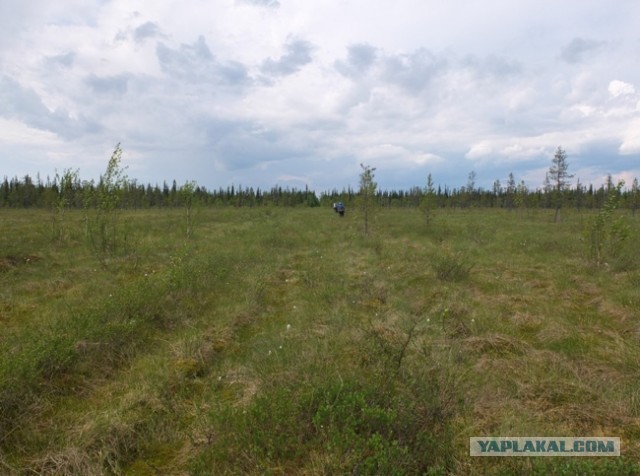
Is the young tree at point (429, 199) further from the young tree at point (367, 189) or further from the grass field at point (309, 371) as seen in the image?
the grass field at point (309, 371)

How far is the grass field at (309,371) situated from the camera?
9.66ft

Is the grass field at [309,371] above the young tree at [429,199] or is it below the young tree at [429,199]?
below

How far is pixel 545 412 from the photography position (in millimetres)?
3672

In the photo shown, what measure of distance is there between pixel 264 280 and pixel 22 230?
17380 mm

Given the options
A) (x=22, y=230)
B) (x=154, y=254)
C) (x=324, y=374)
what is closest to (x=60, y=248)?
(x=154, y=254)

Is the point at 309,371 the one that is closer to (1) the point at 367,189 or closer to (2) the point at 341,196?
(1) the point at 367,189

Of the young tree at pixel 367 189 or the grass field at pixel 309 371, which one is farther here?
the young tree at pixel 367 189

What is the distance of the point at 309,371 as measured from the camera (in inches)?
155

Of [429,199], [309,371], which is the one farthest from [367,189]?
[309,371]

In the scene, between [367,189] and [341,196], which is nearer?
[367,189]

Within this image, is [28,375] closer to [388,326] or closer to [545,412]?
[388,326]

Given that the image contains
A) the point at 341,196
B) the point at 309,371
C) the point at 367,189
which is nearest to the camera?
the point at 309,371

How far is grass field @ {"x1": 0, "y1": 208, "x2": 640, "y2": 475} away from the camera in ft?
9.66

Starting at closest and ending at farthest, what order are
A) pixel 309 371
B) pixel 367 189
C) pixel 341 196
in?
pixel 309 371 → pixel 367 189 → pixel 341 196
